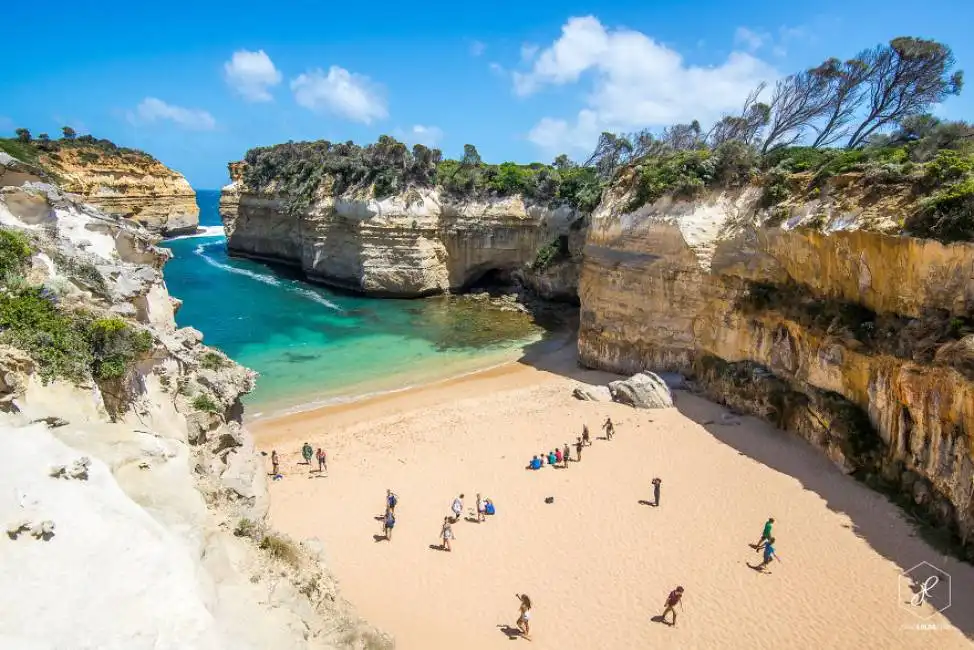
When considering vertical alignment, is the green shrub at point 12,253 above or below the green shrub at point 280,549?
above

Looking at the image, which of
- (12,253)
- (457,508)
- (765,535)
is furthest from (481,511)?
(12,253)

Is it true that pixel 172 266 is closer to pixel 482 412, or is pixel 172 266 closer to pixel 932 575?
pixel 482 412

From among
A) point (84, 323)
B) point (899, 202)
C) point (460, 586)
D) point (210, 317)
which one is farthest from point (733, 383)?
point (210, 317)

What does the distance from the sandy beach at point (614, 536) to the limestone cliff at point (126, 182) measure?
153 feet

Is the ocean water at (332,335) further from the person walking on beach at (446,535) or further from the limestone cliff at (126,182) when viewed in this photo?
the limestone cliff at (126,182)

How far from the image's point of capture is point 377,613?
1024 centimetres

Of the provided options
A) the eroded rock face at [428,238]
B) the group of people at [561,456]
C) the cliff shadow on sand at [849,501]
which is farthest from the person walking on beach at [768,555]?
the eroded rock face at [428,238]

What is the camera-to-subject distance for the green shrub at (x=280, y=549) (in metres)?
6.77

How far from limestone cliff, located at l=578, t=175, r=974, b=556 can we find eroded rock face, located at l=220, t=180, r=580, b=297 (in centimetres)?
1310

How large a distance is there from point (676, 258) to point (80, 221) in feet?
58.0

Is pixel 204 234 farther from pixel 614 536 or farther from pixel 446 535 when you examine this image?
pixel 614 536

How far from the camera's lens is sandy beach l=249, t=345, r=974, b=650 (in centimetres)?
1002
